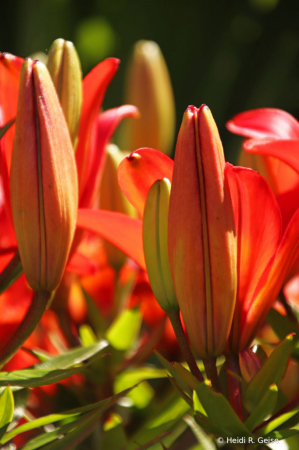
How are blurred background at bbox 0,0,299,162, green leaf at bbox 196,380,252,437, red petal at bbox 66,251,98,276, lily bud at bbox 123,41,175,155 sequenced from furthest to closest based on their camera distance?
blurred background at bbox 0,0,299,162
lily bud at bbox 123,41,175,155
red petal at bbox 66,251,98,276
green leaf at bbox 196,380,252,437

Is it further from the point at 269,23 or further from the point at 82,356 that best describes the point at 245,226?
the point at 269,23

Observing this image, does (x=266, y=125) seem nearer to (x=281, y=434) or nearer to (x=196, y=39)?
(x=281, y=434)

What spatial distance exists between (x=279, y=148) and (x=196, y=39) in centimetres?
83

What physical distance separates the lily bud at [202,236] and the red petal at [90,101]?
8 cm

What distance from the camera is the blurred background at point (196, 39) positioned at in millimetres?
870

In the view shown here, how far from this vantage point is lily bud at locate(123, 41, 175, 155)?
1.30ft

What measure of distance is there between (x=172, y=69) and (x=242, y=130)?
0.75 m

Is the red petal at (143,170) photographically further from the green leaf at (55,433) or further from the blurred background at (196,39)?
the blurred background at (196,39)

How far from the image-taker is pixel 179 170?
0.56 feet

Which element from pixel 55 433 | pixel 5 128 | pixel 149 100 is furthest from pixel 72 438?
pixel 149 100

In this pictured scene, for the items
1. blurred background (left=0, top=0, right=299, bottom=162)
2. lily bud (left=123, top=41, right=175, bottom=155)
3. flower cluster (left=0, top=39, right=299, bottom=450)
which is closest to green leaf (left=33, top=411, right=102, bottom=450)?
flower cluster (left=0, top=39, right=299, bottom=450)

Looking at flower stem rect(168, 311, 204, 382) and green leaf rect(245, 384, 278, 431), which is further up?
flower stem rect(168, 311, 204, 382)

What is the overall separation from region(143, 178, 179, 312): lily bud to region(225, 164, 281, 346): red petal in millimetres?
26

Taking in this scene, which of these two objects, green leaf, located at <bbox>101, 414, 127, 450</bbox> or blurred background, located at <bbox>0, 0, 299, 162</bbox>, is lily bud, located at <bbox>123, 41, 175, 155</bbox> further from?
blurred background, located at <bbox>0, 0, 299, 162</bbox>
